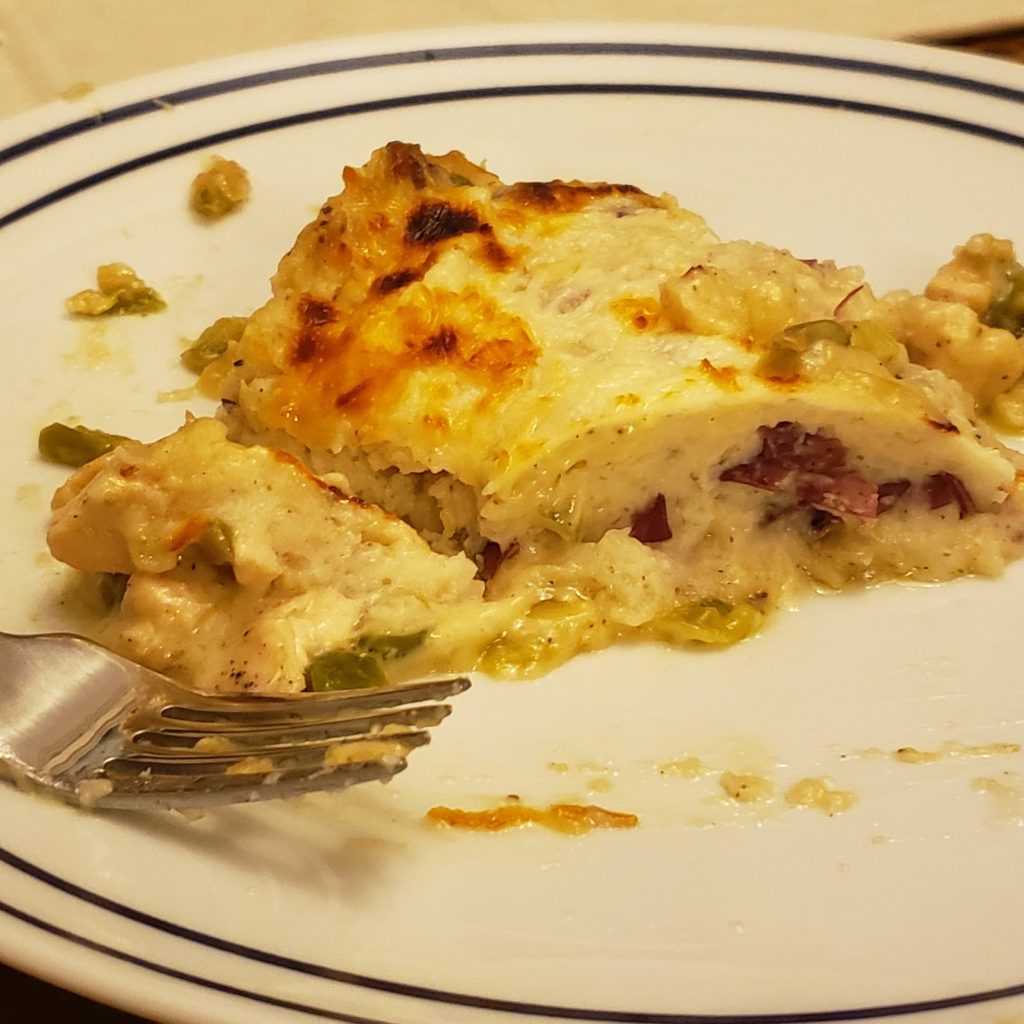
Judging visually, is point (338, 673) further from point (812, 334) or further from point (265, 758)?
point (812, 334)

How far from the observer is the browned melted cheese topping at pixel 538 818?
187 centimetres

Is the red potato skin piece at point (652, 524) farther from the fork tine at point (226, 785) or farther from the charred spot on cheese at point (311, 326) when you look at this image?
the fork tine at point (226, 785)

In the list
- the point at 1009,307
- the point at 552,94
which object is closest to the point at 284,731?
the point at 1009,307

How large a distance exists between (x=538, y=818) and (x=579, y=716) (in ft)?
0.92

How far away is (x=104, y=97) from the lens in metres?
3.23

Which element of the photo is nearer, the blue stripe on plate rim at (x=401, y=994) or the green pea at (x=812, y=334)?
the blue stripe on plate rim at (x=401, y=994)

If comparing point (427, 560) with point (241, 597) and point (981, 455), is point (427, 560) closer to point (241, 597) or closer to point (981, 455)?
point (241, 597)

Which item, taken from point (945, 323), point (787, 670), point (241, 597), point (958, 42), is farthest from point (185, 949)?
point (958, 42)

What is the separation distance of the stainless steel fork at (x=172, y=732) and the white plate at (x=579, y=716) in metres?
0.07

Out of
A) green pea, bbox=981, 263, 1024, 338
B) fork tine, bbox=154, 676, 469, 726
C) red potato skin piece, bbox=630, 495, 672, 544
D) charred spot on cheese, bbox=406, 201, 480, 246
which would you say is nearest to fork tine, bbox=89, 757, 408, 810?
fork tine, bbox=154, 676, 469, 726

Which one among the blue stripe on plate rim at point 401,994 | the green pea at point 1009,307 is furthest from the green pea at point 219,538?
the green pea at point 1009,307

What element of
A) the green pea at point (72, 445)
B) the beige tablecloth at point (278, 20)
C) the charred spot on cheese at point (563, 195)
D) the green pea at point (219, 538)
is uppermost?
the beige tablecloth at point (278, 20)

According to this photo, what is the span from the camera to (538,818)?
1.90 meters

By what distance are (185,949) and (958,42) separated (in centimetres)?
385
